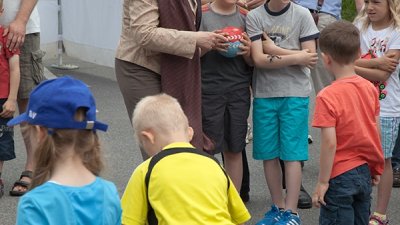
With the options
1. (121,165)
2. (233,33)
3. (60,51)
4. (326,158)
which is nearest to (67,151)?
(326,158)

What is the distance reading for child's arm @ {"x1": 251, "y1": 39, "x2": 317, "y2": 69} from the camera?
220 inches

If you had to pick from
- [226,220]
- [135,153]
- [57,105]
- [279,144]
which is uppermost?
[57,105]

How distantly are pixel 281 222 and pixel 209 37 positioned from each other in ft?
4.69

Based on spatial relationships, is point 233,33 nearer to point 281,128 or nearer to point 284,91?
point 284,91

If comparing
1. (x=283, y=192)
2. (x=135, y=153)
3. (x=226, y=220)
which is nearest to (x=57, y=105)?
(x=226, y=220)

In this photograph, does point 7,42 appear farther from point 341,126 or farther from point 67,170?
point 67,170

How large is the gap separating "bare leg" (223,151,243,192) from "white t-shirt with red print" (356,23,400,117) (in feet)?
3.37

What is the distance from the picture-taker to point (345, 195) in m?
4.54

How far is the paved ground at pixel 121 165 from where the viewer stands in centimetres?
606

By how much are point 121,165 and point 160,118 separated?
152 inches

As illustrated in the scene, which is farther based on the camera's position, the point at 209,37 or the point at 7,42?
the point at 7,42

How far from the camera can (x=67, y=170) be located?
286 cm

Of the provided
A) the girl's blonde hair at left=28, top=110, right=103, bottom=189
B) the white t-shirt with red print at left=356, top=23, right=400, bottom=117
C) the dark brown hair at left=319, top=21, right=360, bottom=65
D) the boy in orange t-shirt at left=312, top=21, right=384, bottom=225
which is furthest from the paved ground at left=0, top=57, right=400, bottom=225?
the girl's blonde hair at left=28, top=110, right=103, bottom=189

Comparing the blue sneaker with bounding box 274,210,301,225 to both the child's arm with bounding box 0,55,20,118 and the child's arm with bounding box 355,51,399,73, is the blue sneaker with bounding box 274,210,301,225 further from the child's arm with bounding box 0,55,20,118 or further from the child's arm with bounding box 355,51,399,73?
the child's arm with bounding box 0,55,20,118
